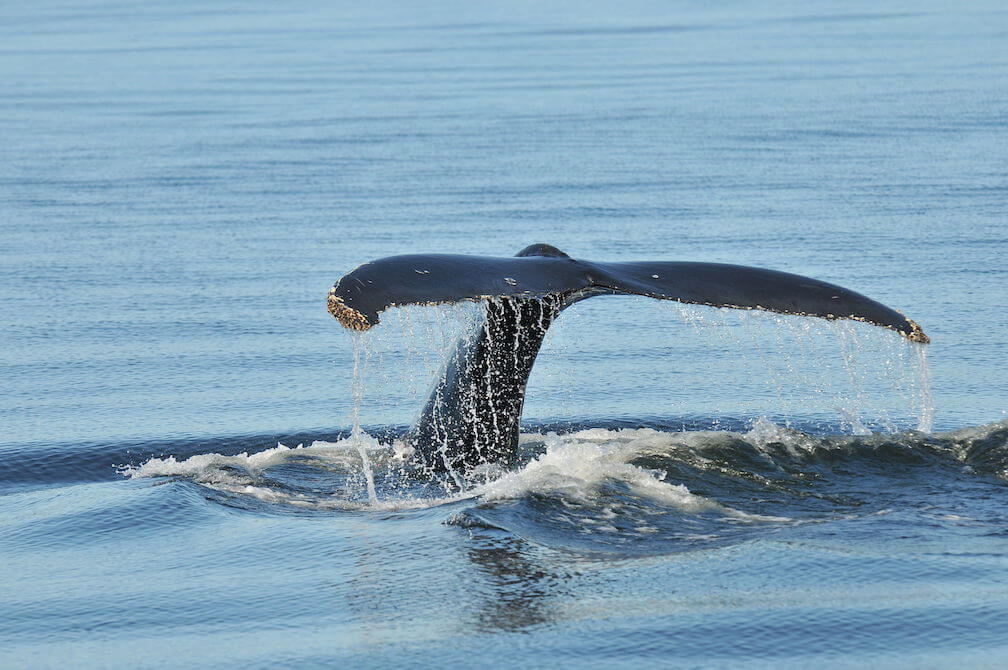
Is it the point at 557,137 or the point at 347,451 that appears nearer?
the point at 347,451

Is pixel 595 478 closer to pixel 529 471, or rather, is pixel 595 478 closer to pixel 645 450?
pixel 529 471

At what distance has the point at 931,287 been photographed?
1159 centimetres

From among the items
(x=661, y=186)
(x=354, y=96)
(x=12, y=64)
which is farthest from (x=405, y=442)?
(x=12, y=64)

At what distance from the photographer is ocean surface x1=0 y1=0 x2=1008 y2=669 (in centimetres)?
516

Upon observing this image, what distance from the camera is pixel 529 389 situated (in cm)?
952

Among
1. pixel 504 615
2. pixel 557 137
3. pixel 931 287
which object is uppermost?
pixel 557 137

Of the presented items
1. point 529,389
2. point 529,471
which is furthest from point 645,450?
point 529,389

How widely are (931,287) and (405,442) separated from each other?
5.67m

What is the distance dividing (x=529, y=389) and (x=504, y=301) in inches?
112

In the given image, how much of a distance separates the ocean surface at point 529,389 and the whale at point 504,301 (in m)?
0.17

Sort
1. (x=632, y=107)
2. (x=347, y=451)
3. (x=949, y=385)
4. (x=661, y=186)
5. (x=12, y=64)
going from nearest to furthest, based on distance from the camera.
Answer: (x=347, y=451), (x=949, y=385), (x=661, y=186), (x=632, y=107), (x=12, y=64)

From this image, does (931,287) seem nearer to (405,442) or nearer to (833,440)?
(833,440)

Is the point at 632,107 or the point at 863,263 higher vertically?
the point at 632,107

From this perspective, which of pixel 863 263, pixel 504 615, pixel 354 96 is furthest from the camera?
pixel 354 96
